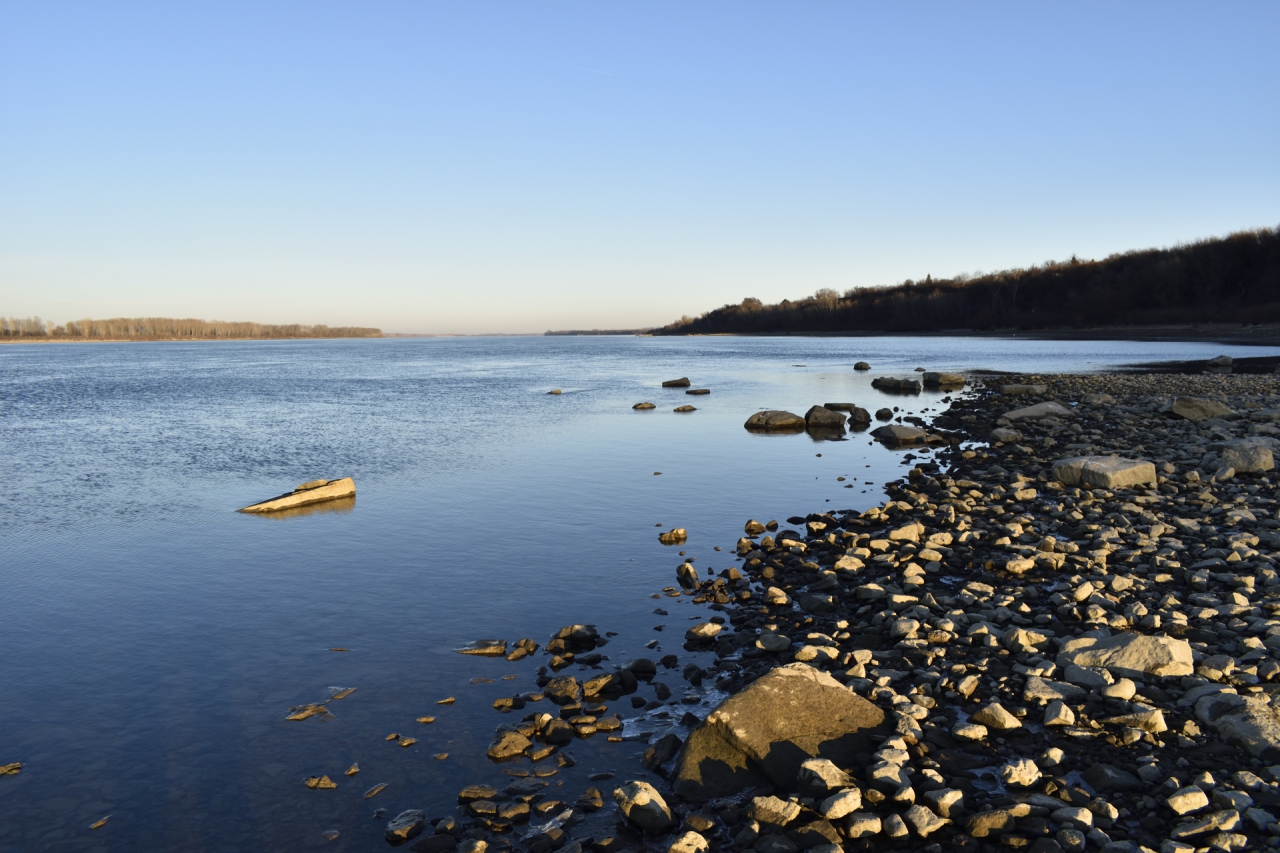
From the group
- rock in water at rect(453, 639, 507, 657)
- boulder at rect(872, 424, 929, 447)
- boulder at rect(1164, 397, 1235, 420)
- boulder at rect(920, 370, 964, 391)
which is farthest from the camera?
boulder at rect(920, 370, 964, 391)

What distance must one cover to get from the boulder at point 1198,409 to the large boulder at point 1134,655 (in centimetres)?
2000

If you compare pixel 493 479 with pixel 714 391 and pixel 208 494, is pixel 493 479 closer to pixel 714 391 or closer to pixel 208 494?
pixel 208 494

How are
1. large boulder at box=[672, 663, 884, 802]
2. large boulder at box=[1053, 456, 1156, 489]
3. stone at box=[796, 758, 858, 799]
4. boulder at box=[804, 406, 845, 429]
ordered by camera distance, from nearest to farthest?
stone at box=[796, 758, 858, 799], large boulder at box=[672, 663, 884, 802], large boulder at box=[1053, 456, 1156, 489], boulder at box=[804, 406, 845, 429]

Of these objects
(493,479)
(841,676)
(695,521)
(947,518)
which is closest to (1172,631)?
(841,676)

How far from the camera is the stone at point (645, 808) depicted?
5531 mm

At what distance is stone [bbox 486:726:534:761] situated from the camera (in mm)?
6625

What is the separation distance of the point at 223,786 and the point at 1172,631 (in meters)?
9.32

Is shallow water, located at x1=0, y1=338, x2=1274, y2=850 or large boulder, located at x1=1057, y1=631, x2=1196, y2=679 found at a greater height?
large boulder, located at x1=1057, y1=631, x2=1196, y2=679

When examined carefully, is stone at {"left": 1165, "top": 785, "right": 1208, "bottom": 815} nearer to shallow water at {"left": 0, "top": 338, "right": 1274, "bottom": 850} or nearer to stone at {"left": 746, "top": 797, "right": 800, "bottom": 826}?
stone at {"left": 746, "top": 797, "right": 800, "bottom": 826}

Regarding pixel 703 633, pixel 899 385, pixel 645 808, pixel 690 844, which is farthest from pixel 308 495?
pixel 899 385

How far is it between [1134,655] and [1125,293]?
126007 mm

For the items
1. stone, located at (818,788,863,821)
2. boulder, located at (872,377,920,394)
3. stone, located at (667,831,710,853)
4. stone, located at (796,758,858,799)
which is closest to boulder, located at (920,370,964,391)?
boulder, located at (872,377,920,394)

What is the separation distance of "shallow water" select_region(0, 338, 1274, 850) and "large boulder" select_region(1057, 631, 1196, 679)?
4003 millimetres

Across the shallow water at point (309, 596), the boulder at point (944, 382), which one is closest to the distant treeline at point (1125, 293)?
the boulder at point (944, 382)
